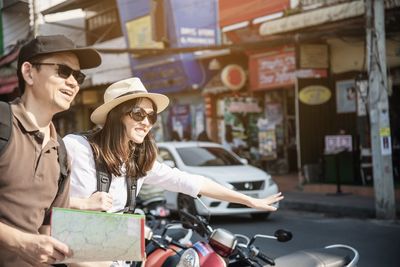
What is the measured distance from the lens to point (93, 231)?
6.53ft

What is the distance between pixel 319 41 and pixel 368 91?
4.69 meters

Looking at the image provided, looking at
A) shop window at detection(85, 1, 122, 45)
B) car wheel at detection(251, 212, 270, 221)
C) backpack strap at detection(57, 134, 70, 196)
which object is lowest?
car wheel at detection(251, 212, 270, 221)

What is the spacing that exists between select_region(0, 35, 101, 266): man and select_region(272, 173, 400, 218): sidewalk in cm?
956

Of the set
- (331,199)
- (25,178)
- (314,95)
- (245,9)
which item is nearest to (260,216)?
(331,199)

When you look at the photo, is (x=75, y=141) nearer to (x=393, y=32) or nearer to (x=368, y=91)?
(x=368, y=91)

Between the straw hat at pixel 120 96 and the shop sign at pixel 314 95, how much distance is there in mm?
12677

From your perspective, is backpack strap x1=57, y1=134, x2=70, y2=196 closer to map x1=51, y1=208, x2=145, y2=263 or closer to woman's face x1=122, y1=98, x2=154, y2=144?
map x1=51, y1=208, x2=145, y2=263

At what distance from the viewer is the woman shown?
2.64m

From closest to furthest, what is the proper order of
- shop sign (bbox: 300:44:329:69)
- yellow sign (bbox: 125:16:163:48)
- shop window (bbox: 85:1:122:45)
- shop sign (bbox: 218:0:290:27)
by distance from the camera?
1. shop sign (bbox: 300:44:329:69)
2. shop sign (bbox: 218:0:290:27)
3. yellow sign (bbox: 125:16:163:48)
4. shop window (bbox: 85:1:122:45)

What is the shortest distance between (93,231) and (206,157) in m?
9.26

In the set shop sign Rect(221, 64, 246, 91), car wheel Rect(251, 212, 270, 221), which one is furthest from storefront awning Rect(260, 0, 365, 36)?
car wheel Rect(251, 212, 270, 221)

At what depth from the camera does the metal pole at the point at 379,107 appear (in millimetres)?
10469

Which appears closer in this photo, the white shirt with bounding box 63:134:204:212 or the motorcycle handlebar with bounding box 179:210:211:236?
the white shirt with bounding box 63:134:204:212

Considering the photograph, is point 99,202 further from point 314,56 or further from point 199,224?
point 314,56
